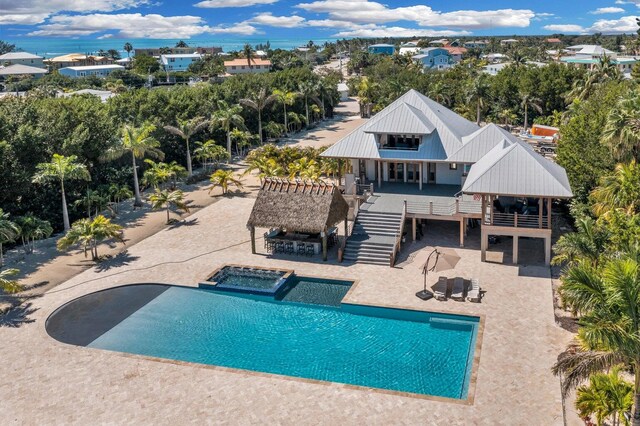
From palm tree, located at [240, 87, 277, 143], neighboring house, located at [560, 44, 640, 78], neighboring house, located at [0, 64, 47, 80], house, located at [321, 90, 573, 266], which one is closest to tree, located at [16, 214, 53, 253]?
house, located at [321, 90, 573, 266]

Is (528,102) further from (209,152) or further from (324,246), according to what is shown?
(324,246)

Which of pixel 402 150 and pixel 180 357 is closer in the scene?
pixel 180 357

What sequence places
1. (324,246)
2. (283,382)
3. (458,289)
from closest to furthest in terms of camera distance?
(283,382)
(458,289)
(324,246)

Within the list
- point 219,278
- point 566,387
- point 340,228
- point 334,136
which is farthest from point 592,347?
point 334,136

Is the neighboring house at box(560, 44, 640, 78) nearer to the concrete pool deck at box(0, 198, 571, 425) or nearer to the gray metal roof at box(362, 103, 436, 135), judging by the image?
the gray metal roof at box(362, 103, 436, 135)

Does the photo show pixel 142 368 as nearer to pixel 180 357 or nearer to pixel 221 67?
pixel 180 357

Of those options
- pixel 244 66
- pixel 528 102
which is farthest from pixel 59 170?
pixel 244 66

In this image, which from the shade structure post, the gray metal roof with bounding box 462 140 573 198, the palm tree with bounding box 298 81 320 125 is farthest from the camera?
the palm tree with bounding box 298 81 320 125
